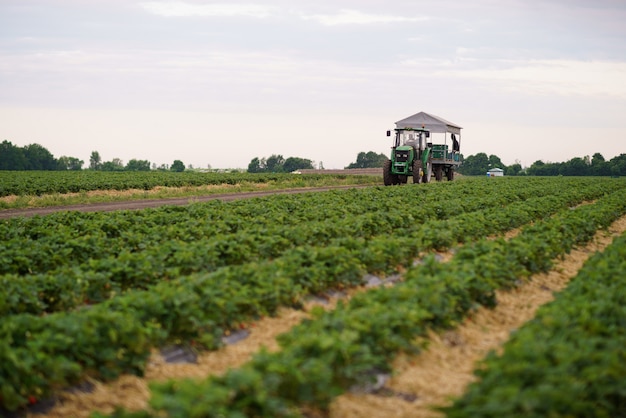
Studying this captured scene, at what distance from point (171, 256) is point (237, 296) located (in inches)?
121

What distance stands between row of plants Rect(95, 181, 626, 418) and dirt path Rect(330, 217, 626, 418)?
146 mm

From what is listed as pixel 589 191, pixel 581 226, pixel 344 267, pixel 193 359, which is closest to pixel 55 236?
pixel 344 267

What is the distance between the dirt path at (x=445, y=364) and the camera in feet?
19.7

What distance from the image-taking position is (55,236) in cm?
1238

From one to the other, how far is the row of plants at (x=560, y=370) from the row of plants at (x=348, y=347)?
4 centimetres

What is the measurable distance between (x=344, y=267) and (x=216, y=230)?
4304 millimetres

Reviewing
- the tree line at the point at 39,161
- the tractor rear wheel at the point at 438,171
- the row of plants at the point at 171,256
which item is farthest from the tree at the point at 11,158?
the row of plants at the point at 171,256

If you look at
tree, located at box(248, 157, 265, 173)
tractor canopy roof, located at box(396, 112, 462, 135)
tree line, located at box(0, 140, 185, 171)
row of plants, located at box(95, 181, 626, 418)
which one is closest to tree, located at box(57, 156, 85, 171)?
tree line, located at box(0, 140, 185, 171)

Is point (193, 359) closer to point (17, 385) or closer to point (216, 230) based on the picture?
point (17, 385)

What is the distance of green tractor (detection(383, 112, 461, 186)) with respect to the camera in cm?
3309

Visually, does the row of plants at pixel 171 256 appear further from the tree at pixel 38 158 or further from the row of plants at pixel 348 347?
the tree at pixel 38 158

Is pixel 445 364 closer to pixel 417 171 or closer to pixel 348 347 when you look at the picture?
pixel 348 347

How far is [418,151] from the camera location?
33.8 m

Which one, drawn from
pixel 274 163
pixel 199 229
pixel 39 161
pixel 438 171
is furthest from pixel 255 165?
pixel 199 229
